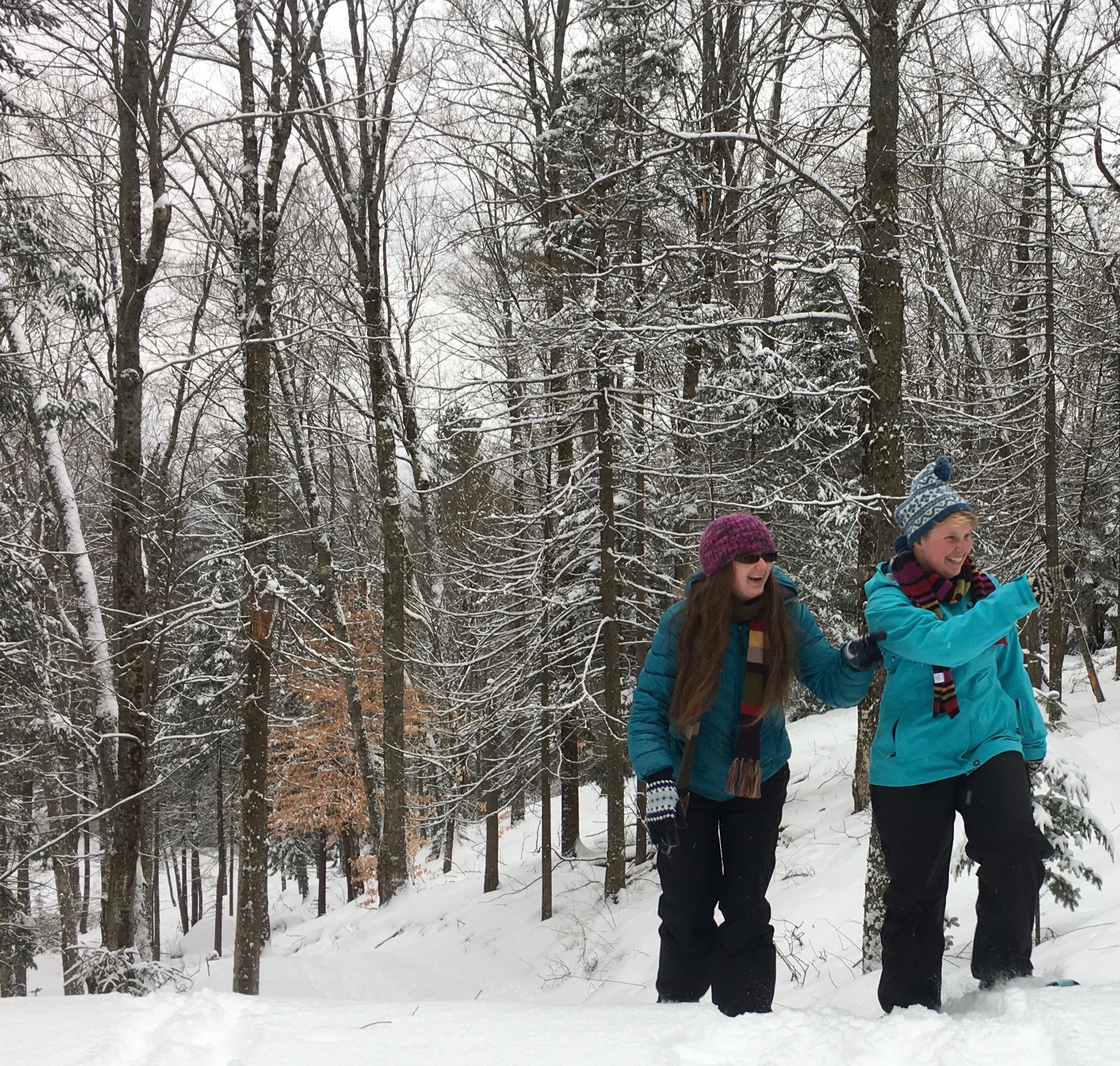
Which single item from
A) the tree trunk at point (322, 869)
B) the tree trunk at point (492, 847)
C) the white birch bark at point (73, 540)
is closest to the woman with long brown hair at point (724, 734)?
the white birch bark at point (73, 540)

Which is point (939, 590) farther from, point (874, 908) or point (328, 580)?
point (328, 580)

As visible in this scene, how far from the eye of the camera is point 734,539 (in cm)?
306

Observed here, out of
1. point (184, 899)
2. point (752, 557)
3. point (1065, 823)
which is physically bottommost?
point (184, 899)

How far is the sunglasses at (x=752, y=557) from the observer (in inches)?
120

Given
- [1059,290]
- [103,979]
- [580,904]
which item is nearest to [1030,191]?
[1059,290]

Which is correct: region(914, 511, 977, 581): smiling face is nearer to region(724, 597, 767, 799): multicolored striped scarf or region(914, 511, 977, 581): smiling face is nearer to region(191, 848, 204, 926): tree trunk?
region(724, 597, 767, 799): multicolored striped scarf

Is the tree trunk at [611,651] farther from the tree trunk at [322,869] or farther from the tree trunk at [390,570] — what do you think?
the tree trunk at [322,869]

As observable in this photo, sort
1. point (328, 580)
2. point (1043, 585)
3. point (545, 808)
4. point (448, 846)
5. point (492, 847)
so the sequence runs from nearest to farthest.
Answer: point (1043, 585) < point (545, 808) < point (492, 847) < point (328, 580) < point (448, 846)

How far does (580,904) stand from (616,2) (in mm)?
11955

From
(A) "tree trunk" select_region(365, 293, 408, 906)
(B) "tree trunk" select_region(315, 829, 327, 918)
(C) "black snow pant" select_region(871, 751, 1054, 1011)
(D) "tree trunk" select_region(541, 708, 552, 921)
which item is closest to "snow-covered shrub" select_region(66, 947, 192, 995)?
(D) "tree trunk" select_region(541, 708, 552, 921)

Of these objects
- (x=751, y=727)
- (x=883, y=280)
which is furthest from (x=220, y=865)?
(x=751, y=727)

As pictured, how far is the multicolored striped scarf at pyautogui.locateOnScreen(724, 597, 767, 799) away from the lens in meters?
3.02

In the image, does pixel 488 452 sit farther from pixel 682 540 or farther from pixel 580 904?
pixel 580 904

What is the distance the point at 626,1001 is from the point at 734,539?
6.11 m
